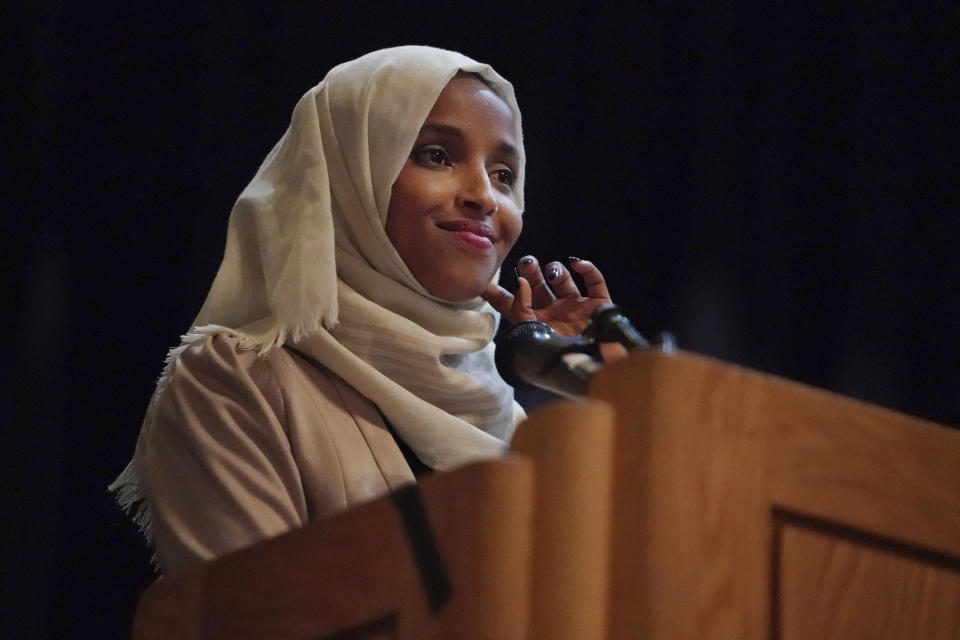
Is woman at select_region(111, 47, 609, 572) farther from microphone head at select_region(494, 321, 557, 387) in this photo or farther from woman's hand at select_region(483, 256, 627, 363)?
microphone head at select_region(494, 321, 557, 387)

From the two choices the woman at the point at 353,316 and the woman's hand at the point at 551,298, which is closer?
the woman at the point at 353,316

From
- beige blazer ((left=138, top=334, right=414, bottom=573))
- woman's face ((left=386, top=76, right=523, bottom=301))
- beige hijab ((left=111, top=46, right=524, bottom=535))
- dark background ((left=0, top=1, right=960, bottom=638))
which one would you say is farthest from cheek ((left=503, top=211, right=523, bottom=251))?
dark background ((left=0, top=1, right=960, bottom=638))

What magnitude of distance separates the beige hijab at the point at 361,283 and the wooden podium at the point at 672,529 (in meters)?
0.77

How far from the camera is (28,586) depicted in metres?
2.31

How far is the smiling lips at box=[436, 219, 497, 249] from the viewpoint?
1883 mm

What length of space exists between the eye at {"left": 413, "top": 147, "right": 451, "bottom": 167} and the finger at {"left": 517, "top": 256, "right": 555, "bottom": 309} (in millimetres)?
208

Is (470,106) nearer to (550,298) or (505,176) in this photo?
(505,176)

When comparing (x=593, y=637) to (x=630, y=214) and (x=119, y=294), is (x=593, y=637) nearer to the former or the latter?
(x=119, y=294)

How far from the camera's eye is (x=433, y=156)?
1912 millimetres

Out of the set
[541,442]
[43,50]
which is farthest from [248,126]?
[541,442]

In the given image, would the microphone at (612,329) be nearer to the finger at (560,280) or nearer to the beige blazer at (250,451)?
the beige blazer at (250,451)

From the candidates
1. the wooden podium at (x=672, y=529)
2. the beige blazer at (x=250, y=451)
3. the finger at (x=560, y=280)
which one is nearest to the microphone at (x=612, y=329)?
the wooden podium at (x=672, y=529)

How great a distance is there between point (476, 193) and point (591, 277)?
22cm

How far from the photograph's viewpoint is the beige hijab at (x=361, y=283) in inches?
68.9
